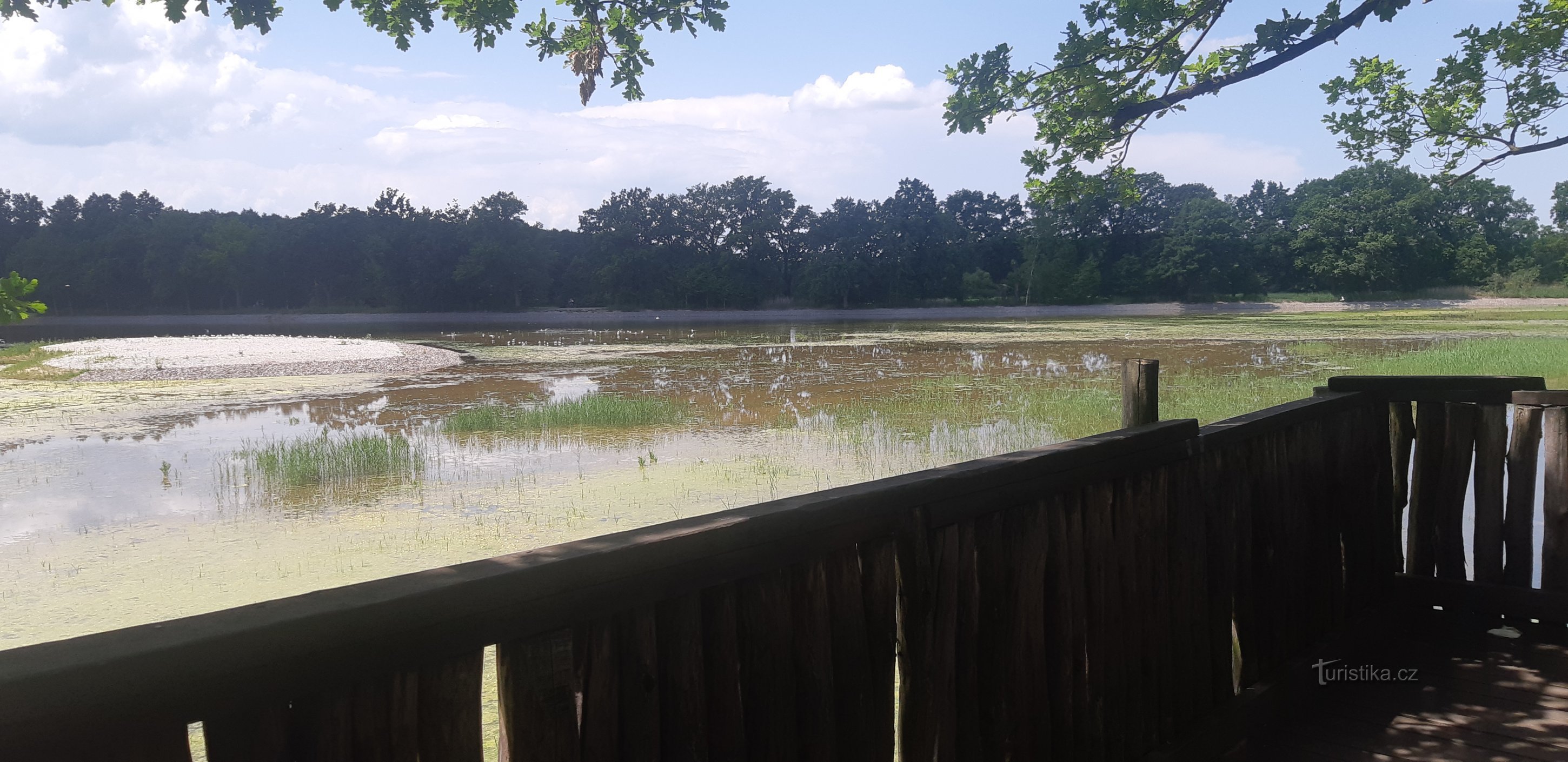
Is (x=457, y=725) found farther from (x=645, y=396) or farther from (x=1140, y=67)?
(x=645, y=396)

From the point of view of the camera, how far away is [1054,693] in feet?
9.39

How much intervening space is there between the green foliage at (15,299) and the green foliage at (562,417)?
40.8 ft

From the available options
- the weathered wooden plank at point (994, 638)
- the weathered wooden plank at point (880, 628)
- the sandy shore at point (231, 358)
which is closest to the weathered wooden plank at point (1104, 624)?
the weathered wooden plank at point (994, 638)

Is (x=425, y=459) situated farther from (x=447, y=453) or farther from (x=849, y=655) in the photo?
(x=849, y=655)

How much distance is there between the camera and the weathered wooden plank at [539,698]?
1.65 meters

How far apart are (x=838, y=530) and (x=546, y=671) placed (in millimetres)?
739

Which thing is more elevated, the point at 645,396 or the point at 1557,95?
the point at 1557,95

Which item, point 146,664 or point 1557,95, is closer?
point 146,664

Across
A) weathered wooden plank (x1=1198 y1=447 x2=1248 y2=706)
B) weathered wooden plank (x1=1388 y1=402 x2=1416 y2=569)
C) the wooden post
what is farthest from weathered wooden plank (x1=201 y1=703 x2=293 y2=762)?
weathered wooden plank (x1=1388 y1=402 x2=1416 y2=569)

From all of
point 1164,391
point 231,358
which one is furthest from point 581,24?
point 231,358

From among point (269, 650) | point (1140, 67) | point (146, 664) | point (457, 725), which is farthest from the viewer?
point (1140, 67)

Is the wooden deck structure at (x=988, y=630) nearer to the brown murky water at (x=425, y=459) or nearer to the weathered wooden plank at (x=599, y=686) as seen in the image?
the weathered wooden plank at (x=599, y=686)

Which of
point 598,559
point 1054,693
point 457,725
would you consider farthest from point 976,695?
point 457,725

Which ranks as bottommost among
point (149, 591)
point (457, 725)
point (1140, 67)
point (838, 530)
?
point (149, 591)
